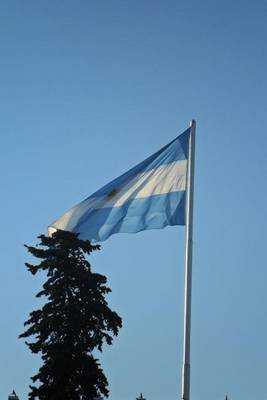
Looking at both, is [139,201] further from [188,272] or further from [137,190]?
[188,272]

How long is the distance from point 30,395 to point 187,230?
20.5m

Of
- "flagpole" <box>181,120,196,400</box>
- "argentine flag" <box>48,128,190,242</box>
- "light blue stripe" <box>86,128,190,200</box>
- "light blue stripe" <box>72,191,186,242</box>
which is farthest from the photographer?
"light blue stripe" <box>86,128,190,200</box>

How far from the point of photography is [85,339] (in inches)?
1387

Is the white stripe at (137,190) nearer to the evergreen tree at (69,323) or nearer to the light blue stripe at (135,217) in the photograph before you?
the light blue stripe at (135,217)

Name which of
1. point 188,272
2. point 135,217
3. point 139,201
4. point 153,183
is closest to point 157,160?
point 153,183

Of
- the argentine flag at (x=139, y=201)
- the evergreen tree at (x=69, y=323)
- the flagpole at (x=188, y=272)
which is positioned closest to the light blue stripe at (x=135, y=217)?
the argentine flag at (x=139, y=201)

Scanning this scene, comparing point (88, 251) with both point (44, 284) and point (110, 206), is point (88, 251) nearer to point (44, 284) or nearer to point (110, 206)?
point (44, 284)

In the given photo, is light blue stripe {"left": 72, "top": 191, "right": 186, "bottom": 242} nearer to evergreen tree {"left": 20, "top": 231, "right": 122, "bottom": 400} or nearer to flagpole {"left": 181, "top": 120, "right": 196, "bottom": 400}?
flagpole {"left": 181, "top": 120, "right": 196, "bottom": 400}

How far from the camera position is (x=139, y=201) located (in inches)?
747

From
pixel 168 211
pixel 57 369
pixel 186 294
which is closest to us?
pixel 186 294

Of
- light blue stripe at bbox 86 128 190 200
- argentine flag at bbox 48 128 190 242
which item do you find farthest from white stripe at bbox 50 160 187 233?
light blue stripe at bbox 86 128 190 200

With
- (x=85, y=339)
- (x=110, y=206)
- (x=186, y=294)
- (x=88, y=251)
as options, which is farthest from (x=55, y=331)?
(x=186, y=294)

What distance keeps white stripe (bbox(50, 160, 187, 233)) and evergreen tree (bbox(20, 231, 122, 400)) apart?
16.2m

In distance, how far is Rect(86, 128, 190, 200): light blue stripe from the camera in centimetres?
1936
